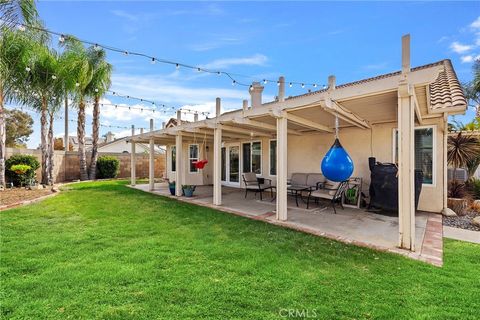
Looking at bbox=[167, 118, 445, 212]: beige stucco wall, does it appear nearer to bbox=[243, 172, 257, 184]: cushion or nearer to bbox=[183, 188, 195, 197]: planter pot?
bbox=[243, 172, 257, 184]: cushion

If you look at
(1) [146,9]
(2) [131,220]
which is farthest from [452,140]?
(1) [146,9]

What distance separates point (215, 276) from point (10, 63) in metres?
11.7

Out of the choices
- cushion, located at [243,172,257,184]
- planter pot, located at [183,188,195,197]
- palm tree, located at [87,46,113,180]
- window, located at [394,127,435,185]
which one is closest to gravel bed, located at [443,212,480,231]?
window, located at [394,127,435,185]

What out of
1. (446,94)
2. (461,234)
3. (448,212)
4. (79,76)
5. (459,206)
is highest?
(79,76)

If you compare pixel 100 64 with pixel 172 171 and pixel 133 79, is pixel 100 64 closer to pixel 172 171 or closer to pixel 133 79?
pixel 133 79

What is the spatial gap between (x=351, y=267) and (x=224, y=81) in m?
8.67

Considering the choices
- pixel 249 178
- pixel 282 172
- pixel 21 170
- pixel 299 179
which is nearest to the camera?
pixel 282 172

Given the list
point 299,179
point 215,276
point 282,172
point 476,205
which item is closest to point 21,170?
point 282,172

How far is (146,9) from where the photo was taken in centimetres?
786

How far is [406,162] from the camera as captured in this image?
401 centimetres

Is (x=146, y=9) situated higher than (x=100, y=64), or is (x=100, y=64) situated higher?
(x=100, y=64)

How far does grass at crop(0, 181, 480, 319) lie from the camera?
2.43 metres

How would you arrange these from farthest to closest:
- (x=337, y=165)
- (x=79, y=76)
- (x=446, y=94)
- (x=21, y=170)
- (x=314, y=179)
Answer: (x=79, y=76) < (x=21, y=170) < (x=314, y=179) < (x=446, y=94) < (x=337, y=165)

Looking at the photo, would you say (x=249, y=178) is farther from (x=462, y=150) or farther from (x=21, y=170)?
(x=21, y=170)
